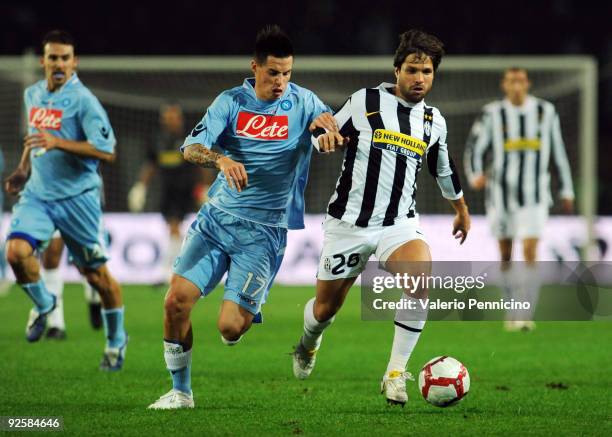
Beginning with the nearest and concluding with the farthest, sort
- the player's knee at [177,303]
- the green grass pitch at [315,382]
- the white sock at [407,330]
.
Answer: the green grass pitch at [315,382]
the player's knee at [177,303]
the white sock at [407,330]

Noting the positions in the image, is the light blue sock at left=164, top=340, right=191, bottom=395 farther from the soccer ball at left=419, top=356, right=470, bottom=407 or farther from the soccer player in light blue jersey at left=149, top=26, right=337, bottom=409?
the soccer ball at left=419, top=356, right=470, bottom=407

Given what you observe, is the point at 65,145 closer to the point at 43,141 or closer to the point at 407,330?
the point at 43,141

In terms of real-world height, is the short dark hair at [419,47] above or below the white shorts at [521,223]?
above

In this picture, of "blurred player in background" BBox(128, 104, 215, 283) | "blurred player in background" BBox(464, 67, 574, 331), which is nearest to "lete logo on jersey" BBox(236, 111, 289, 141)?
"blurred player in background" BBox(464, 67, 574, 331)

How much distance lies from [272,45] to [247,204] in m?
0.90

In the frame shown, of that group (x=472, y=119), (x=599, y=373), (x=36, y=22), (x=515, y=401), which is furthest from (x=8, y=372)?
(x=36, y=22)

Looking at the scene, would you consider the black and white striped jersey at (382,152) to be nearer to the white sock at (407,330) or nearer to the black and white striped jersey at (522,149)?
the white sock at (407,330)

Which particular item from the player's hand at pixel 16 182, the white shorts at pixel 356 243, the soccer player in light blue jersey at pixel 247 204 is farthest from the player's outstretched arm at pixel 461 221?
the player's hand at pixel 16 182

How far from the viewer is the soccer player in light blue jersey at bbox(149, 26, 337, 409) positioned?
6.04m

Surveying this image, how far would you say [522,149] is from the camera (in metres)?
11.3

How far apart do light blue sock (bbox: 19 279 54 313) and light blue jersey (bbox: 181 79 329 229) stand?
210 centimetres

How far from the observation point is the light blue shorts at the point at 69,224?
308 inches

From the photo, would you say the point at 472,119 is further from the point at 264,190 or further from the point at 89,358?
the point at 264,190

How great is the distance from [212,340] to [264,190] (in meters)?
3.87
